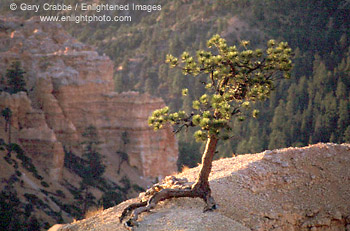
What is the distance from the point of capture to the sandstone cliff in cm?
1194

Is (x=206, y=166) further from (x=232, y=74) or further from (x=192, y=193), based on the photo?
(x=232, y=74)

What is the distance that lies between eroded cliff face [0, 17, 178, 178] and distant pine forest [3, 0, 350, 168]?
→ 294 inches

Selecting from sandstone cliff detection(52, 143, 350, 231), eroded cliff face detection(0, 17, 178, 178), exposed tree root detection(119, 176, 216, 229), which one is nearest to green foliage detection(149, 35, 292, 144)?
exposed tree root detection(119, 176, 216, 229)

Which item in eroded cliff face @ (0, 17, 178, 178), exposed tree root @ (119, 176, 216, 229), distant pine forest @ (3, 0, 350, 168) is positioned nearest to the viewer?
exposed tree root @ (119, 176, 216, 229)

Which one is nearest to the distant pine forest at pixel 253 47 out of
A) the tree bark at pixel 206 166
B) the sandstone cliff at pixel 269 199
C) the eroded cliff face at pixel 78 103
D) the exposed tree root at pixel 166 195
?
the eroded cliff face at pixel 78 103

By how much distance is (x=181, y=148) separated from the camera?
54281mm

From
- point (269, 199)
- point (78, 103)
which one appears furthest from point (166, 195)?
point (78, 103)

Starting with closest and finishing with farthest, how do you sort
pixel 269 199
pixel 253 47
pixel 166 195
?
1. pixel 166 195
2. pixel 269 199
3. pixel 253 47

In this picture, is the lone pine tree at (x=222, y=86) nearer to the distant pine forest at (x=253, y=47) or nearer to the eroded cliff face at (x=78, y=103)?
the eroded cliff face at (x=78, y=103)

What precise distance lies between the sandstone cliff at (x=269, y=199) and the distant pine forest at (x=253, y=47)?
30.8m

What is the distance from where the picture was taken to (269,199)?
45.6 ft

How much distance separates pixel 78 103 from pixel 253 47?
147 feet

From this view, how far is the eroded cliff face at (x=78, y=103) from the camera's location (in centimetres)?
4175

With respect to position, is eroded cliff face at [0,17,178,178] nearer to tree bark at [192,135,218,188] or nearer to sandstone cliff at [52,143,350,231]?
sandstone cliff at [52,143,350,231]
